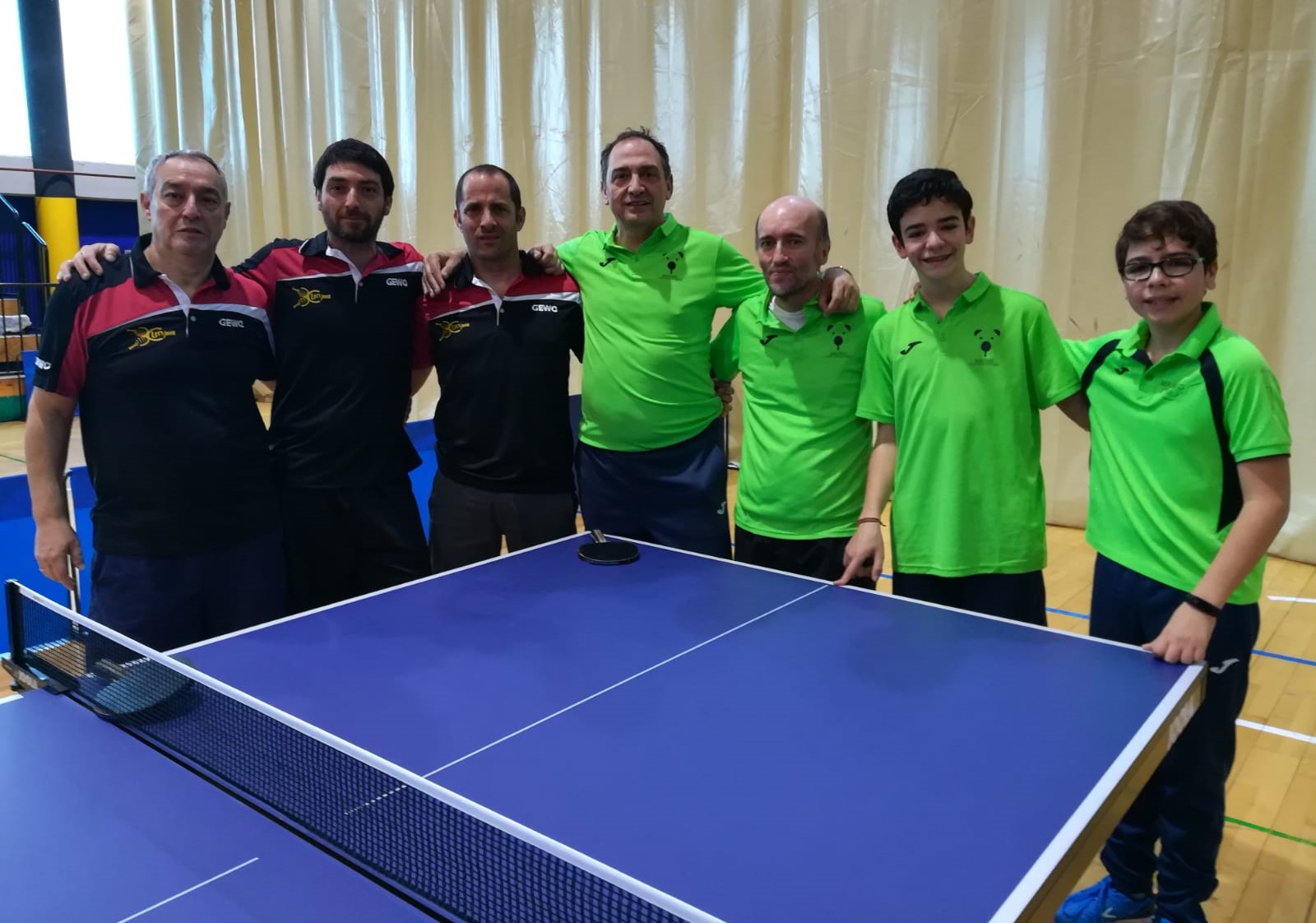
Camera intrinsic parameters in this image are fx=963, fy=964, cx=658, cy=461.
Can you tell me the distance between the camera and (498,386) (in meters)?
3.23

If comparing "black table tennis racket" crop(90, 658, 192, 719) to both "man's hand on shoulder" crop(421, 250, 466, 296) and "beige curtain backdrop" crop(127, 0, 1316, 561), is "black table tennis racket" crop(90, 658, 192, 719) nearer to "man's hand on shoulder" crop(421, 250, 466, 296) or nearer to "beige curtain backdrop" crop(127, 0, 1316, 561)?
"man's hand on shoulder" crop(421, 250, 466, 296)

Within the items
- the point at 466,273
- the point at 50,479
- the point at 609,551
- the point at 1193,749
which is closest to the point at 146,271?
the point at 50,479

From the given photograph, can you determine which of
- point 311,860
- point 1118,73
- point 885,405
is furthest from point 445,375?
point 1118,73

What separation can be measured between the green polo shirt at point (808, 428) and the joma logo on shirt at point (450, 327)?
0.99 metres

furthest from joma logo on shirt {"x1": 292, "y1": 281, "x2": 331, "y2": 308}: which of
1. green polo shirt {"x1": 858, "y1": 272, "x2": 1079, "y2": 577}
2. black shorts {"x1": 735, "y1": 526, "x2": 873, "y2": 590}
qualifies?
green polo shirt {"x1": 858, "y1": 272, "x2": 1079, "y2": 577}

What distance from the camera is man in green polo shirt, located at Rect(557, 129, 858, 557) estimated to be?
129 inches

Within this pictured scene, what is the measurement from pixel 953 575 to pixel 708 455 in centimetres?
103

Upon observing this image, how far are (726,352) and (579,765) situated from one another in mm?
2058

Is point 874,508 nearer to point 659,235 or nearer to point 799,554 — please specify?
point 799,554

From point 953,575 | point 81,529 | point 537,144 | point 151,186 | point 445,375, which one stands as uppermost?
point 537,144

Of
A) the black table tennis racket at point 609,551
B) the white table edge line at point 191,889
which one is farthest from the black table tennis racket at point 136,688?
the black table tennis racket at point 609,551

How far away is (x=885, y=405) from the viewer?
9.00 ft

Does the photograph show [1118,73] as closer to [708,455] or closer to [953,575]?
[708,455]

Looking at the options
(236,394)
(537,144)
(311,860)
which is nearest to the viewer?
(311,860)
